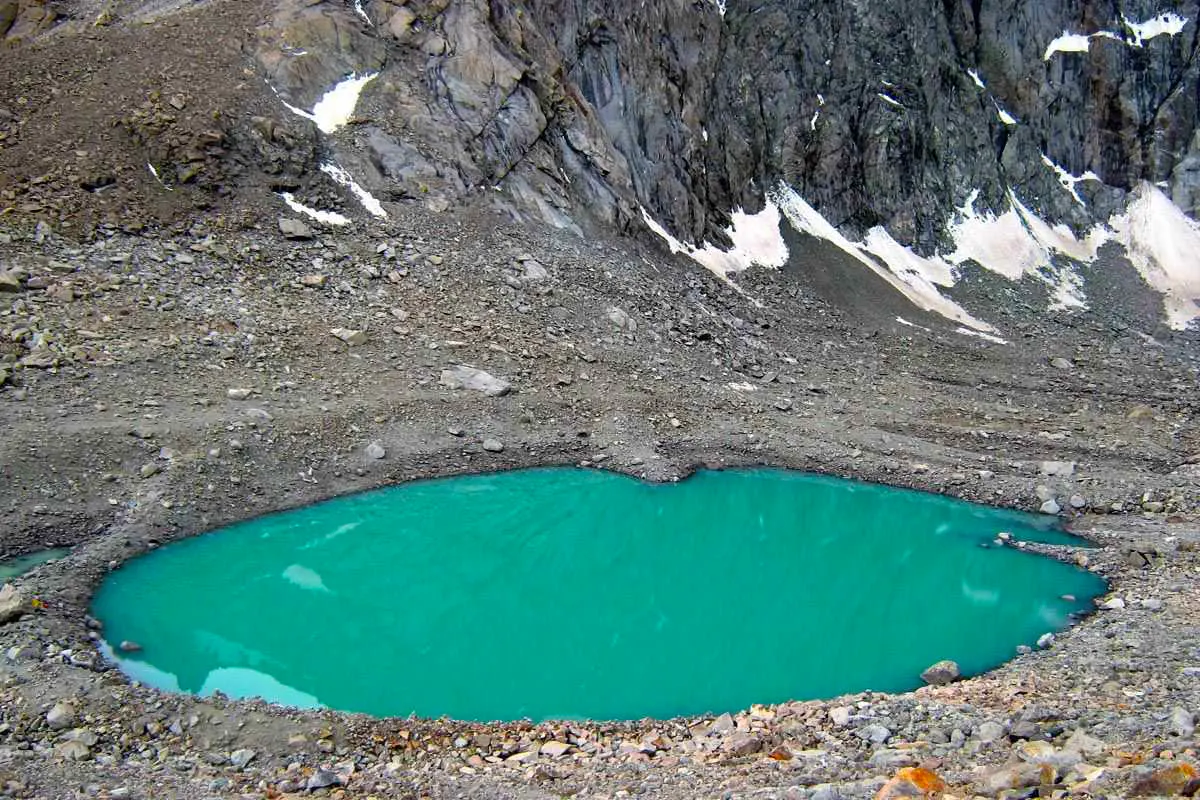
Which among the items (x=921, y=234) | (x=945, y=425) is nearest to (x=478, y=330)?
(x=945, y=425)

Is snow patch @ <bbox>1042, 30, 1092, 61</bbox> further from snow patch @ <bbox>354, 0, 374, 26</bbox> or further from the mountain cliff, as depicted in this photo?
snow patch @ <bbox>354, 0, 374, 26</bbox>

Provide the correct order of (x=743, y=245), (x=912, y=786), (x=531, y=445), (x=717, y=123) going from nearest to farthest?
(x=912, y=786) < (x=531, y=445) < (x=743, y=245) < (x=717, y=123)

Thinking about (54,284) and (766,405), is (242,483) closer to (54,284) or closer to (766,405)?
(54,284)

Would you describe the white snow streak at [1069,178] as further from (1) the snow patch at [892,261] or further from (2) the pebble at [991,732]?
(2) the pebble at [991,732]

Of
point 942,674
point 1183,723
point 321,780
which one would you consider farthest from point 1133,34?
point 321,780

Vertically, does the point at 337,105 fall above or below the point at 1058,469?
below

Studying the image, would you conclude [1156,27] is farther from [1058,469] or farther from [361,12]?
[361,12]
